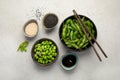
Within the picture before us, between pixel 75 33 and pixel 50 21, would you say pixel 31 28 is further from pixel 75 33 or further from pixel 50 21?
pixel 75 33

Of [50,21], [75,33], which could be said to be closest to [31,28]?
[50,21]

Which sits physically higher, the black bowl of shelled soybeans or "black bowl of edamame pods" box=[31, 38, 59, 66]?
the black bowl of shelled soybeans

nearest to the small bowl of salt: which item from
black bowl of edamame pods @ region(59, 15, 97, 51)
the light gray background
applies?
the light gray background

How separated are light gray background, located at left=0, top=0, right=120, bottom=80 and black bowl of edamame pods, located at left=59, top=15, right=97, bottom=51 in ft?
0.19

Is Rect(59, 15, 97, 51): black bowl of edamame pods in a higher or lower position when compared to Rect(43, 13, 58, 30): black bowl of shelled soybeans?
lower

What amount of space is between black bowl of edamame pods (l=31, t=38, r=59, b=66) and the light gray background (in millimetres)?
47

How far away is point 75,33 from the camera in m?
1.38

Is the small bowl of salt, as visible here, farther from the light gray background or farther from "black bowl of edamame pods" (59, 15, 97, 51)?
"black bowl of edamame pods" (59, 15, 97, 51)

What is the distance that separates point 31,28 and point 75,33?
0.80 ft

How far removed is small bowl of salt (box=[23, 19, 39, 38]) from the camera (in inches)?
55.8

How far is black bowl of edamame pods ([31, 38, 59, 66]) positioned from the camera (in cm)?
136

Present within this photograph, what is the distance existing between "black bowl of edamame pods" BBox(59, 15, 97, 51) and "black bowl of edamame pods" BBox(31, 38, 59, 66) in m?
0.06

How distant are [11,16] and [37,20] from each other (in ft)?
0.49

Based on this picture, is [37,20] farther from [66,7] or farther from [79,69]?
[79,69]
